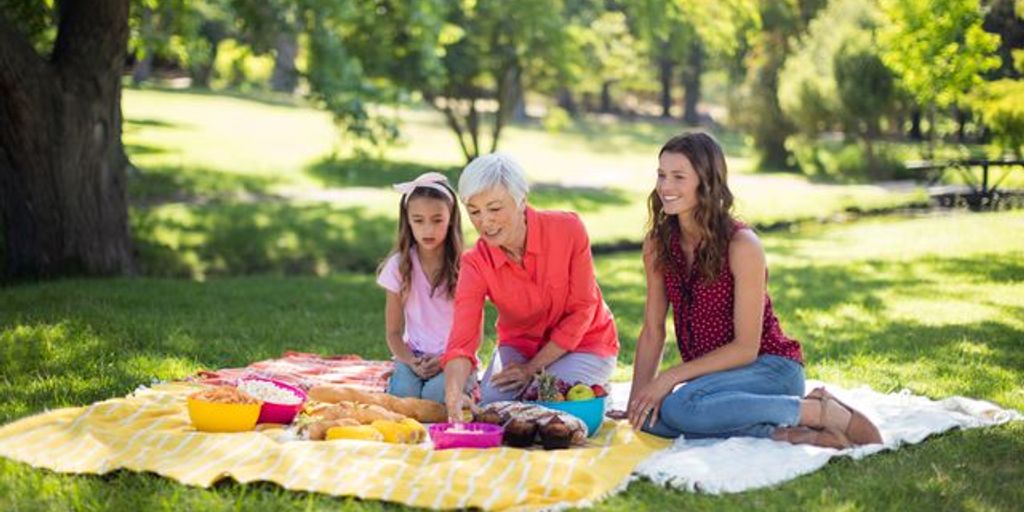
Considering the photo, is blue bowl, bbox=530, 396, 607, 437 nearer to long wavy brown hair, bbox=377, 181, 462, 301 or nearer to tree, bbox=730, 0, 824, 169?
long wavy brown hair, bbox=377, 181, 462, 301

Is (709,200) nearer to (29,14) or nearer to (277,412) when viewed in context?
(277,412)

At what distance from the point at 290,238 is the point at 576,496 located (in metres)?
10.6

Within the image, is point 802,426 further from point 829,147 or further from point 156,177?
point 829,147

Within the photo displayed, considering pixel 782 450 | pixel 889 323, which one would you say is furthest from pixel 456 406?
pixel 889 323

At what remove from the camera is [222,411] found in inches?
193

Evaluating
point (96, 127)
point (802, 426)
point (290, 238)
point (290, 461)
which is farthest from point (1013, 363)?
point (290, 238)

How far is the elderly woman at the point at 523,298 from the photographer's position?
5.17 metres

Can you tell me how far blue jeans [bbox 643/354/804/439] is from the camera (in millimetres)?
5004

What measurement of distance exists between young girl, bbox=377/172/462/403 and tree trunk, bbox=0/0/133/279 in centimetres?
488

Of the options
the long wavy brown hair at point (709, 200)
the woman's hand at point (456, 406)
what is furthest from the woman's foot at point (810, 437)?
the woman's hand at point (456, 406)

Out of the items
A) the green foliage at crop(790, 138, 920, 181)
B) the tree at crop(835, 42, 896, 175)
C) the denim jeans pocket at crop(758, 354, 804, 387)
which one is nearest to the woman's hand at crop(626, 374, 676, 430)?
the denim jeans pocket at crop(758, 354, 804, 387)

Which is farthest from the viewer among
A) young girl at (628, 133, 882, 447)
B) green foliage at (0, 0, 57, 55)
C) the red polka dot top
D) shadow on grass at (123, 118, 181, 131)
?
shadow on grass at (123, 118, 181, 131)

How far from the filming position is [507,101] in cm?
2194

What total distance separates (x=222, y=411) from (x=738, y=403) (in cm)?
209
